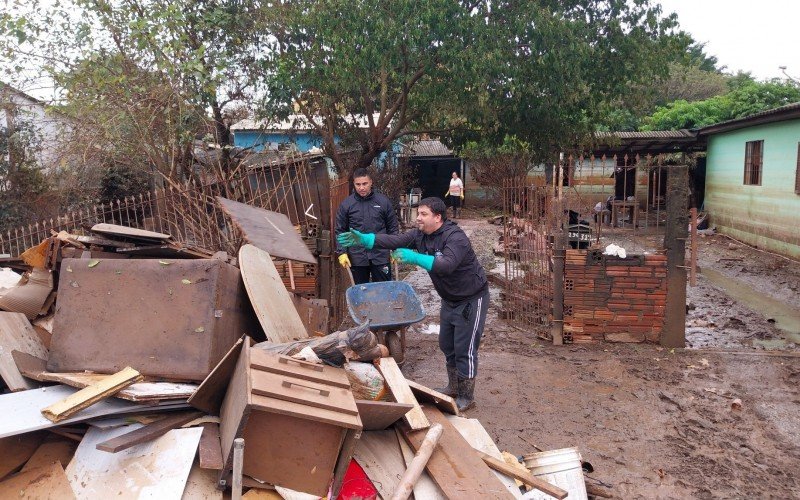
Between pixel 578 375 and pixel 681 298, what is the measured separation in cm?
158

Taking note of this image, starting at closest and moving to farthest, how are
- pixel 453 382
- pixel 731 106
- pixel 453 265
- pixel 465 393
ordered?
pixel 453 265 < pixel 465 393 < pixel 453 382 < pixel 731 106

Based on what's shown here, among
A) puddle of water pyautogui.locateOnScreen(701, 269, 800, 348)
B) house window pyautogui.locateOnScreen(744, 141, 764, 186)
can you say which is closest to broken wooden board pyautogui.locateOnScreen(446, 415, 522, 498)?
puddle of water pyautogui.locateOnScreen(701, 269, 800, 348)

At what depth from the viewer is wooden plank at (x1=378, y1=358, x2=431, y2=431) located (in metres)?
3.55

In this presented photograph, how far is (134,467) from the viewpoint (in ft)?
9.30

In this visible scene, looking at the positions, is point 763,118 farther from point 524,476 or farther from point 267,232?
point 524,476

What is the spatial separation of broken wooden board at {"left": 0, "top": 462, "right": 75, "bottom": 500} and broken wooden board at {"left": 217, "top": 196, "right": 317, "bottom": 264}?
1966 millimetres

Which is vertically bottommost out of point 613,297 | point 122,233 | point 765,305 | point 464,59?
point 765,305

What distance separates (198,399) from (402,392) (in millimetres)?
1240

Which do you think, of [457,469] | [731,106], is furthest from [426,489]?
[731,106]

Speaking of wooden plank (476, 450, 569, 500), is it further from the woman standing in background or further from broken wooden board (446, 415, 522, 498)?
the woman standing in background

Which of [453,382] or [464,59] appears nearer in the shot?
[453,382]

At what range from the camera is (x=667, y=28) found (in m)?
9.36

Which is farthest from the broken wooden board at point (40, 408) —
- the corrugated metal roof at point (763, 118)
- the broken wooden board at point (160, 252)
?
the corrugated metal roof at point (763, 118)

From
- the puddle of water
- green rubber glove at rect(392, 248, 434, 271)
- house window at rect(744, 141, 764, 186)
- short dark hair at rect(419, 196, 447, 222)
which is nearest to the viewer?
green rubber glove at rect(392, 248, 434, 271)
